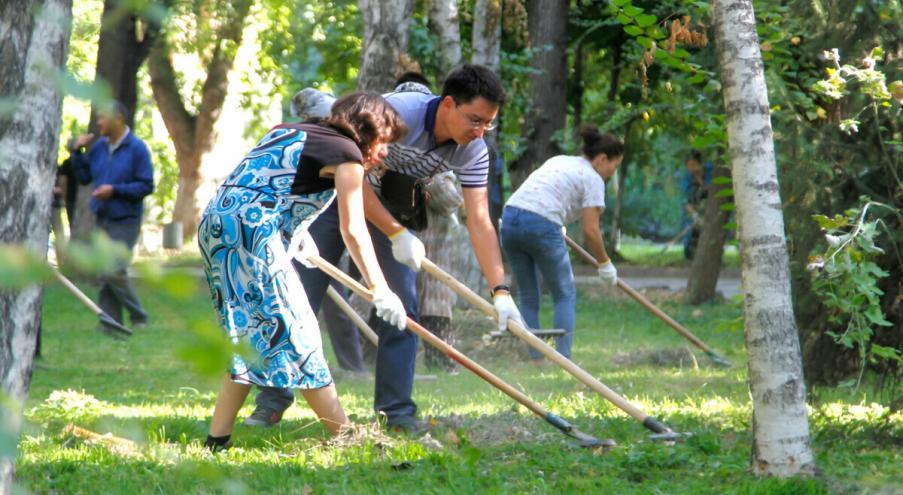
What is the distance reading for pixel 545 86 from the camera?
15.0m

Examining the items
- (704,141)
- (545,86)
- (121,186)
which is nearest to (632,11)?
(704,141)

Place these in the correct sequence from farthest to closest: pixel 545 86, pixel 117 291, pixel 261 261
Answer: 1. pixel 545 86
2. pixel 117 291
3. pixel 261 261

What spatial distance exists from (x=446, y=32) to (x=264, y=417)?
543 centimetres

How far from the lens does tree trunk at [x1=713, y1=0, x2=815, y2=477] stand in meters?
3.94

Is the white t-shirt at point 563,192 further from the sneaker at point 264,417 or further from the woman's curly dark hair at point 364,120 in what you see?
the woman's curly dark hair at point 364,120

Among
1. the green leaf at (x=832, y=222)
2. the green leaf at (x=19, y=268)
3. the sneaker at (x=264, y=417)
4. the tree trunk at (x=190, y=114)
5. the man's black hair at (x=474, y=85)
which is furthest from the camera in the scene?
the tree trunk at (x=190, y=114)

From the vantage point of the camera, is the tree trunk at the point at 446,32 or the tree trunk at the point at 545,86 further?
the tree trunk at the point at 545,86

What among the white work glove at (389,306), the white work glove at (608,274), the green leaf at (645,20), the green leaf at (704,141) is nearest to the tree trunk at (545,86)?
the white work glove at (608,274)

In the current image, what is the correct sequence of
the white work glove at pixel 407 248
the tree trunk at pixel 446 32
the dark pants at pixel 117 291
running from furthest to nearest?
the tree trunk at pixel 446 32, the dark pants at pixel 117 291, the white work glove at pixel 407 248

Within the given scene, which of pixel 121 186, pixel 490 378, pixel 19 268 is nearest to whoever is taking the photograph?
pixel 19 268

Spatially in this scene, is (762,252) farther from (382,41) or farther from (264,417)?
(382,41)

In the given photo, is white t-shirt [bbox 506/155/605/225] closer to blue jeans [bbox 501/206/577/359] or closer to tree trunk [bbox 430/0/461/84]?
blue jeans [bbox 501/206/577/359]

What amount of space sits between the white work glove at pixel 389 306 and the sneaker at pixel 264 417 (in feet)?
2.89

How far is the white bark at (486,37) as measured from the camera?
35.3 feet
